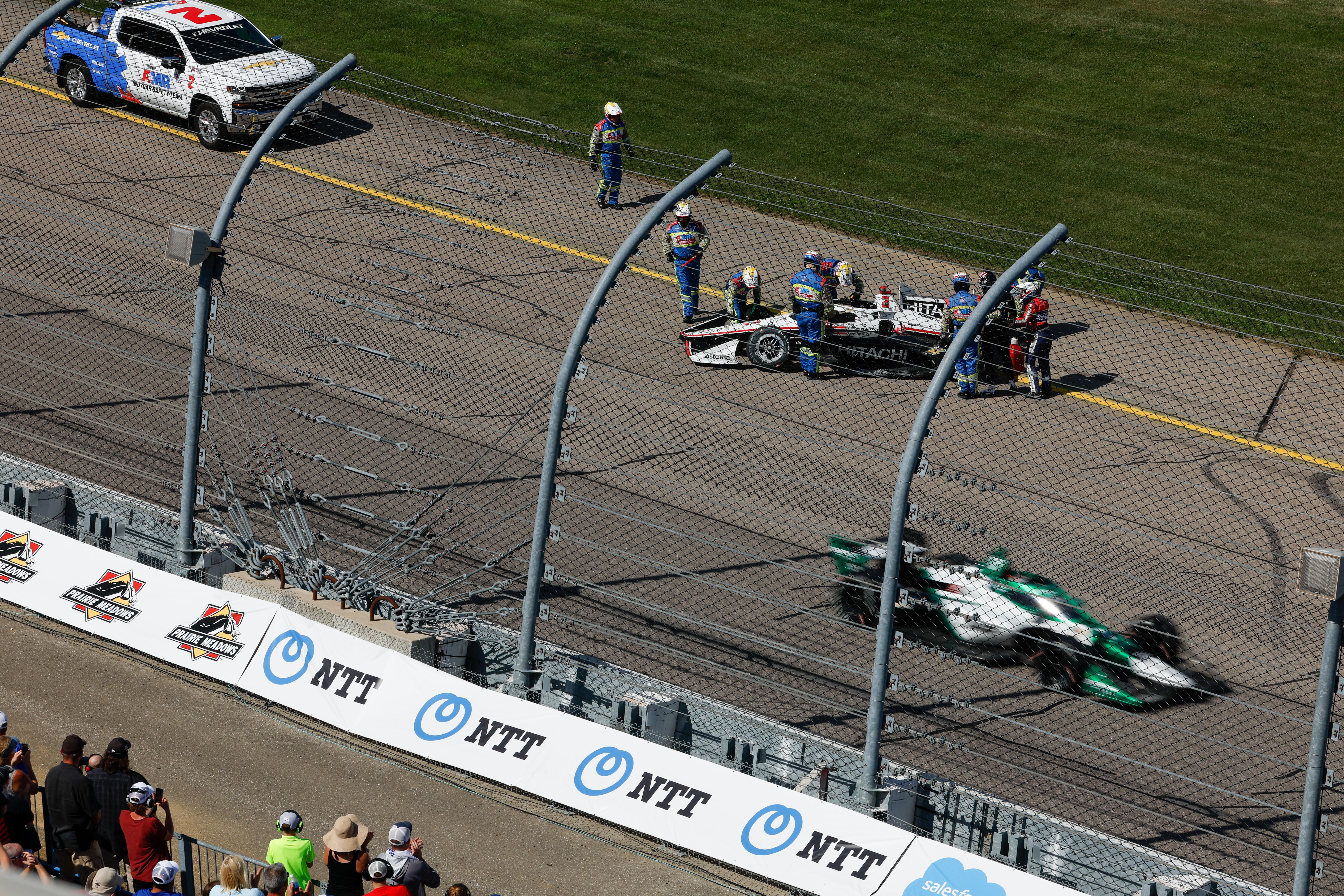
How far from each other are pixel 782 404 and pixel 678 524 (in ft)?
10.4

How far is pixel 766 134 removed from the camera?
86.7 feet

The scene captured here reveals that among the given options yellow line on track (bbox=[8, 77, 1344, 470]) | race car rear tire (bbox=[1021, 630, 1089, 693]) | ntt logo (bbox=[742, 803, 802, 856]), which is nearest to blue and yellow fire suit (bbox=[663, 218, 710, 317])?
yellow line on track (bbox=[8, 77, 1344, 470])

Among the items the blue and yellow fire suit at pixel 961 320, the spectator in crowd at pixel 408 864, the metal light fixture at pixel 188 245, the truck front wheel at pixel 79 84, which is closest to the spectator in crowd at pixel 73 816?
the spectator in crowd at pixel 408 864

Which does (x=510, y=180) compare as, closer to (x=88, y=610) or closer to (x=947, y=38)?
(x=88, y=610)

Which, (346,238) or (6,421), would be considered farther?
(346,238)

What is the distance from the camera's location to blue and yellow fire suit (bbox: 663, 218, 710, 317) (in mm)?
18938

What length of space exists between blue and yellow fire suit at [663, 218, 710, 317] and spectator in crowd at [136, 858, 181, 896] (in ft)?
38.1

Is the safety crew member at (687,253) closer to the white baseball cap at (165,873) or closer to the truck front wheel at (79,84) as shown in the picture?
the truck front wheel at (79,84)

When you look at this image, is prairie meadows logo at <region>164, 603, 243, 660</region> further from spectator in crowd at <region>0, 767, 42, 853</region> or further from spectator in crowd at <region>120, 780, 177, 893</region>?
spectator in crowd at <region>120, 780, 177, 893</region>

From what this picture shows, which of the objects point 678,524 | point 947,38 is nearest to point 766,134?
point 947,38

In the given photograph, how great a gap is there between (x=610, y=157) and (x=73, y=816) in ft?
45.7

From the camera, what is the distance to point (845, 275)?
19.1 meters

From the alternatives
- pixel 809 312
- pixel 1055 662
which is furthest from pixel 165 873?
pixel 809 312

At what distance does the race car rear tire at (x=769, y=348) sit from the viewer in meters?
18.6
